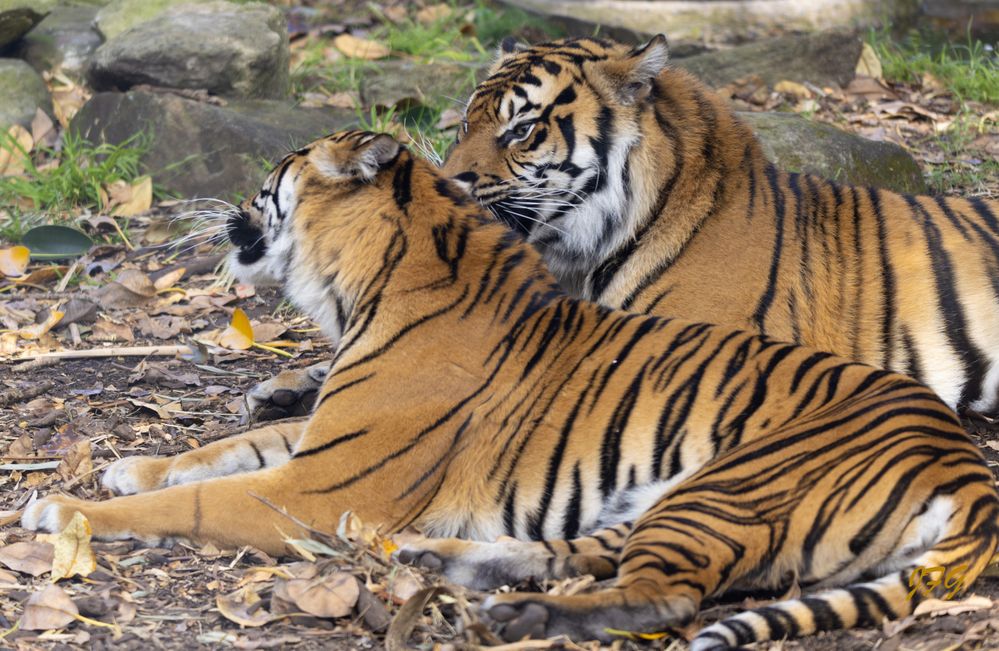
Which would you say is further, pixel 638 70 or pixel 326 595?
pixel 638 70

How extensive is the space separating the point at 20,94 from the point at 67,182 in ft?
3.15

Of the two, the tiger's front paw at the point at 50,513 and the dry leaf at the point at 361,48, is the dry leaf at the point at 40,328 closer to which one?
the tiger's front paw at the point at 50,513

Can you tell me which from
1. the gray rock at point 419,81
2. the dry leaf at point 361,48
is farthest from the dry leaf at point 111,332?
the dry leaf at point 361,48

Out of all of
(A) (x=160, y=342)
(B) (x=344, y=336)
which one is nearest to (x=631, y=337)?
(B) (x=344, y=336)

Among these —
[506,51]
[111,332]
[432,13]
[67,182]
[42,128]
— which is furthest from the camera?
[432,13]

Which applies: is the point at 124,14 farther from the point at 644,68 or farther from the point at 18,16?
the point at 644,68

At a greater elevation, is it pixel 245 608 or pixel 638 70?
pixel 638 70

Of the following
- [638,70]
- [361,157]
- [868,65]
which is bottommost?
[868,65]

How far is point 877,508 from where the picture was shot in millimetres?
2689

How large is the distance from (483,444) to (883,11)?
621cm

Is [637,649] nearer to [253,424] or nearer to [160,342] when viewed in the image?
[253,424]

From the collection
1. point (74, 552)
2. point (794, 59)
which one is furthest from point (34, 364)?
point (794, 59)

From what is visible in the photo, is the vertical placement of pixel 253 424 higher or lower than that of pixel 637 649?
lower

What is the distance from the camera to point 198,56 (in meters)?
6.52
